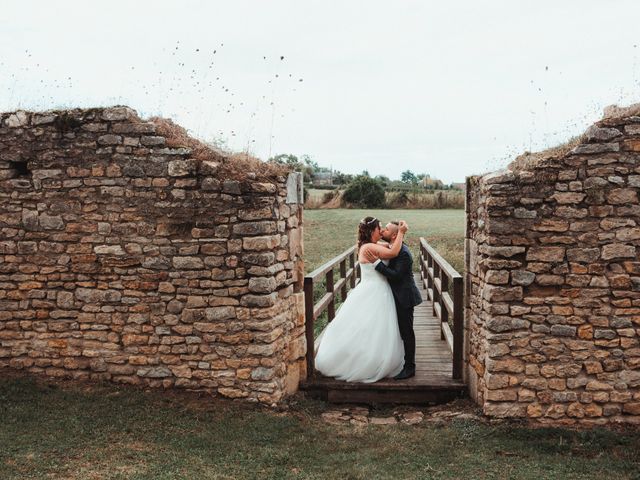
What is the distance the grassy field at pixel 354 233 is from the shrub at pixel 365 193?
8.09 feet

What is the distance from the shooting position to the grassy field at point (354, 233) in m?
17.6

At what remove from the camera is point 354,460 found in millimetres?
5324

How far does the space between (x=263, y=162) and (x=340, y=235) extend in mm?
15065

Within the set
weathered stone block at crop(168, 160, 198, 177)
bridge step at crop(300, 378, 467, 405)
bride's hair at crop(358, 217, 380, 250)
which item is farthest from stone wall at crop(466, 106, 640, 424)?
weathered stone block at crop(168, 160, 198, 177)

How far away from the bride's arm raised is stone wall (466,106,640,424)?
1.38m

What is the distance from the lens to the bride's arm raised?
723 cm

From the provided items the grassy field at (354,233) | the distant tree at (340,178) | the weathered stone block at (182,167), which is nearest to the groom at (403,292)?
the weathered stone block at (182,167)

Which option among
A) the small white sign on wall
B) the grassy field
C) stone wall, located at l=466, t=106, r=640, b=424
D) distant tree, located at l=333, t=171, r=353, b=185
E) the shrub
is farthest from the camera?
distant tree, located at l=333, t=171, r=353, b=185

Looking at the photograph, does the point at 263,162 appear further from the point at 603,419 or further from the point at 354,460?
the point at 603,419

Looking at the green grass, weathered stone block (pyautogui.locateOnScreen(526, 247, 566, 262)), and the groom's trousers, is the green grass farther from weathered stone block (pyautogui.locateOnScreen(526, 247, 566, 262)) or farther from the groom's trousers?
weathered stone block (pyautogui.locateOnScreen(526, 247, 566, 262))

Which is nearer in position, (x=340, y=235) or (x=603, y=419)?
(x=603, y=419)

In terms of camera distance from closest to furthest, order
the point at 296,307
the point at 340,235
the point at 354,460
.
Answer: the point at 354,460, the point at 296,307, the point at 340,235

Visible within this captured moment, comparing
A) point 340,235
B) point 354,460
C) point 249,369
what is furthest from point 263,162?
point 340,235

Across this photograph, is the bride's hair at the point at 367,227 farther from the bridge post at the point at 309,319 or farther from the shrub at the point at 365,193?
the shrub at the point at 365,193
